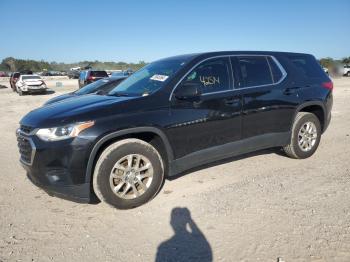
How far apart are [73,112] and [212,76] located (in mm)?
1894

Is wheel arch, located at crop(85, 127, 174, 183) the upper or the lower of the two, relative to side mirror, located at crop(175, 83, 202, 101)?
lower

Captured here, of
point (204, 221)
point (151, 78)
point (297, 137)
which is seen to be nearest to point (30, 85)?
point (151, 78)

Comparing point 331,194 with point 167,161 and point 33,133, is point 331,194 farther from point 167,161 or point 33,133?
point 33,133

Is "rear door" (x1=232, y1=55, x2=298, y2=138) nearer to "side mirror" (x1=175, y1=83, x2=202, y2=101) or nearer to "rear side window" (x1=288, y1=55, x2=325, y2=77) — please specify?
"rear side window" (x1=288, y1=55, x2=325, y2=77)

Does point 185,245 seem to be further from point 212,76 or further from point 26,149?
point 212,76

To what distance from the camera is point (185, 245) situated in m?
3.10

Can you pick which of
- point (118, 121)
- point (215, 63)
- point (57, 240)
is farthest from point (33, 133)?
point (215, 63)

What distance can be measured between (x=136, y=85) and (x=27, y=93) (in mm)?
20435

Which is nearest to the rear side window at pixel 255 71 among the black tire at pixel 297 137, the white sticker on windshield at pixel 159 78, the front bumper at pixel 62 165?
the black tire at pixel 297 137

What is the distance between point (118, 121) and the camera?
371 centimetres

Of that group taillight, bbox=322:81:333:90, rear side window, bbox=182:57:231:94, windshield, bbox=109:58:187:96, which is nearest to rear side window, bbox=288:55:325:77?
taillight, bbox=322:81:333:90

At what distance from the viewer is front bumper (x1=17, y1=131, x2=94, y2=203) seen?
351cm

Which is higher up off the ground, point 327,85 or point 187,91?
point 327,85

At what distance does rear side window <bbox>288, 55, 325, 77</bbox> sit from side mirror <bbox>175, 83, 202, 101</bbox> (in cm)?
225
